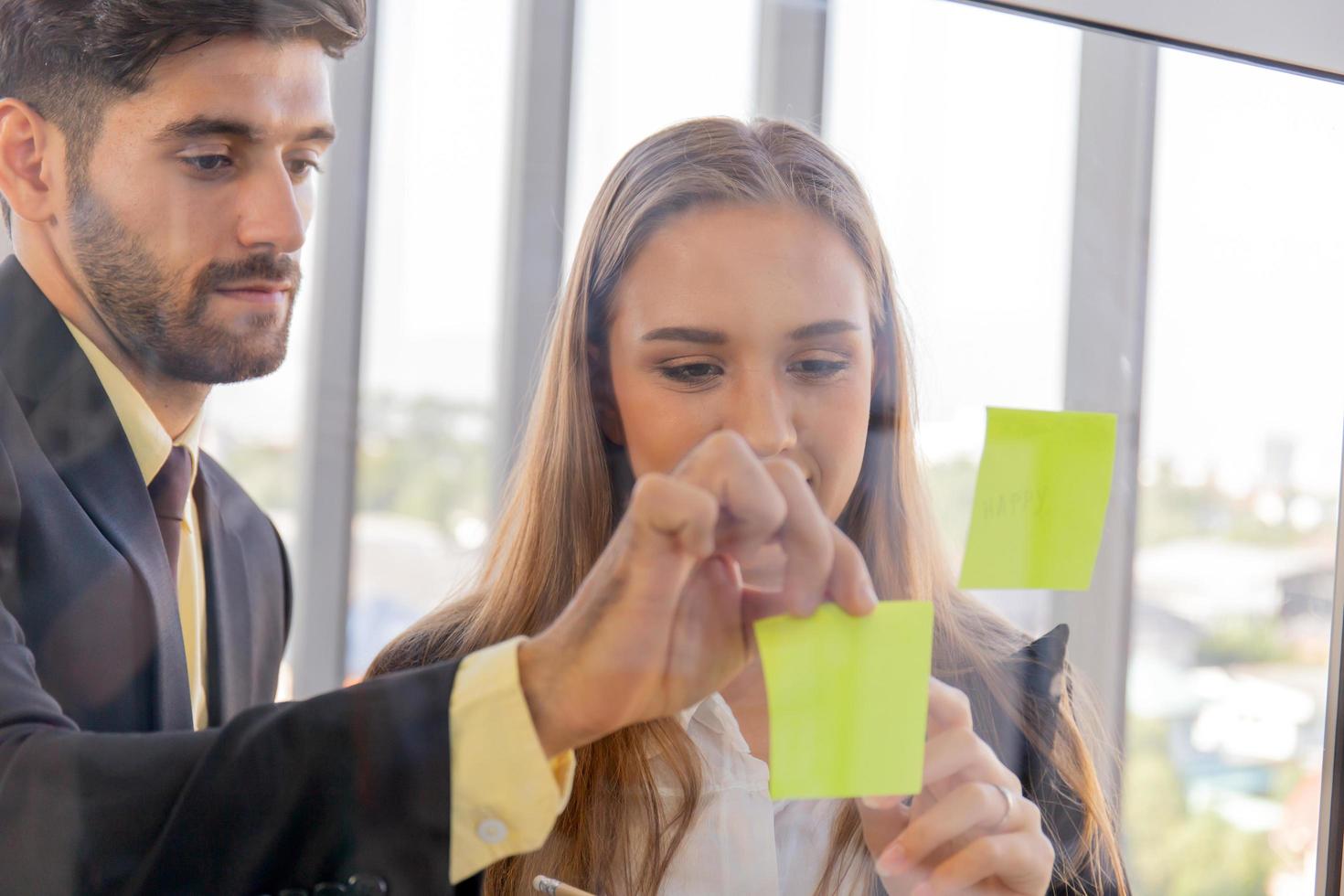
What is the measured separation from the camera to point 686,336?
2.11 feet

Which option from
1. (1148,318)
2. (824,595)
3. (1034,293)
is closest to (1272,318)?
(1148,318)

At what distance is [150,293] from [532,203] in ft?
0.72

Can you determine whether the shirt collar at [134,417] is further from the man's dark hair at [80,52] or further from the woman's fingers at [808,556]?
the woman's fingers at [808,556]

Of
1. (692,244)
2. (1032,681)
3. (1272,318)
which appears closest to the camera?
(692,244)

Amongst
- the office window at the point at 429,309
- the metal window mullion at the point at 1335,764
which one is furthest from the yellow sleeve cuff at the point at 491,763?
the metal window mullion at the point at 1335,764

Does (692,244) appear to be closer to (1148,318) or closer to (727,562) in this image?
(727,562)

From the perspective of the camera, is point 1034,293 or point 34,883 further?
point 1034,293

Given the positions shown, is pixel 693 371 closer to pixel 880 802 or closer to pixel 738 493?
pixel 738 493

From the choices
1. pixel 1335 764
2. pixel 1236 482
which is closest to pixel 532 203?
pixel 1236 482

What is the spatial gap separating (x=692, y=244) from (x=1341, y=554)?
738mm

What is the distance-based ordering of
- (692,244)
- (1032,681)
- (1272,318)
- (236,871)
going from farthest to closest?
1. (1272,318)
2. (1032,681)
3. (692,244)
4. (236,871)

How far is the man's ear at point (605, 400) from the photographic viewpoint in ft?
2.13

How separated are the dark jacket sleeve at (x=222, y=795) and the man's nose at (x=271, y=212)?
6.6 inches

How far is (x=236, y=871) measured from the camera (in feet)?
1.70
